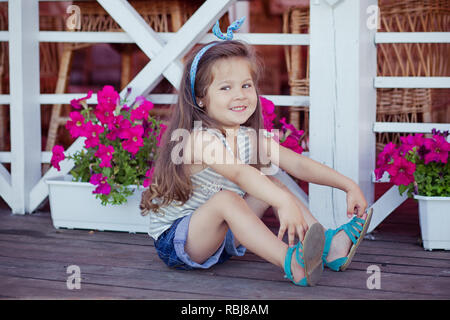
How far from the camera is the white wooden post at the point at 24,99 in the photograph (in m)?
2.88

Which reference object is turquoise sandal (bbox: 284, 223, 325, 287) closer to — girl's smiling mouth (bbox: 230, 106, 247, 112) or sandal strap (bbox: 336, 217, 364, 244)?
sandal strap (bbox: 336, 217, 364, 244)

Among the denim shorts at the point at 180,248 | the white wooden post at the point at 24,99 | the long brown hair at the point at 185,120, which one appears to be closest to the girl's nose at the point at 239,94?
the long brown hair at the point at 185,120

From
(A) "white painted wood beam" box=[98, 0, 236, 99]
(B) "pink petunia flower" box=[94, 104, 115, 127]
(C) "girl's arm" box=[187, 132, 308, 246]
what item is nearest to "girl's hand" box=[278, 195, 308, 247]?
(C) "girl's arm" box=[187, 132, 308, 246]

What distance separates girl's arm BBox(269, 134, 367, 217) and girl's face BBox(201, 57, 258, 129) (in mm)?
235

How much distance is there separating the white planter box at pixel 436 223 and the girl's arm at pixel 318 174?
0.44 m

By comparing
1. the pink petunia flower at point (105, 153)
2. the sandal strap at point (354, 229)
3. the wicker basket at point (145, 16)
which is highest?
the wicker basket at point (145, 16)

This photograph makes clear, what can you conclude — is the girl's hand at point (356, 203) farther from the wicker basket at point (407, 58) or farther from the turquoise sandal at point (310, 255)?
the wicker basket at point (407, 58)

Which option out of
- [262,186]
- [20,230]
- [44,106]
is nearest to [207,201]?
[262,186]

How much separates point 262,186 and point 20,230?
1412 mm

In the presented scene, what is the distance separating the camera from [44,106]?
4.37 meters

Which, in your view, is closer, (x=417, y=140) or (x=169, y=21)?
(x=417, y=140)

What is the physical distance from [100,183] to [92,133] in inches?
8.7
